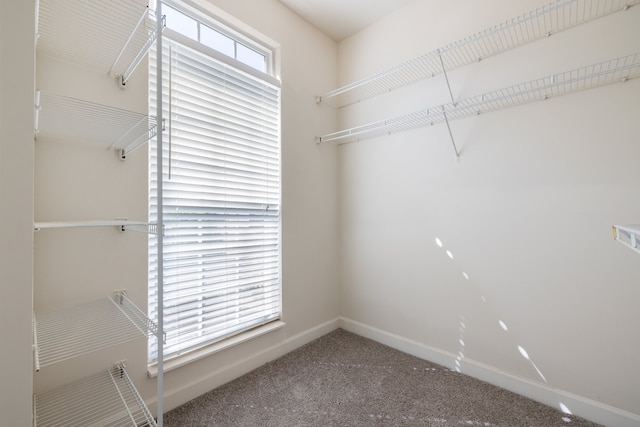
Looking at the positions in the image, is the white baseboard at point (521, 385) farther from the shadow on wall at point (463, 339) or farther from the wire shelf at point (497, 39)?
the wire shelf at point (497, 39)

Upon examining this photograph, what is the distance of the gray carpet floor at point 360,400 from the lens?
1.48 m

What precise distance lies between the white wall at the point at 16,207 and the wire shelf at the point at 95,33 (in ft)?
1.24

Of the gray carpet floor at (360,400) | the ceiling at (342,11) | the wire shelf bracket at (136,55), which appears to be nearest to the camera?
the wire shelf bracket at (136,55)

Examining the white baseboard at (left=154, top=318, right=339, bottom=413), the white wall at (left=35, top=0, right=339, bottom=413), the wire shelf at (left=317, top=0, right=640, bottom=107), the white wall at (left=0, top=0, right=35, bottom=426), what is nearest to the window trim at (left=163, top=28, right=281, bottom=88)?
the white wall at (left=35, top=0, right=339, bottom=413)

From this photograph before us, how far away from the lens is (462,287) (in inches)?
74.9

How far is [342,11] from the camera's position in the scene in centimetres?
221

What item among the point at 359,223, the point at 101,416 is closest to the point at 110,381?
the point at 101,416

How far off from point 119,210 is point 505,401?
2309 millimetres

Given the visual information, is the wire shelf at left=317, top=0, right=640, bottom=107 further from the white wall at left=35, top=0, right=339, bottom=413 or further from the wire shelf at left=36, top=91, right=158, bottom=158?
the wire shelf at left=36, top=91, right=158, bottom=158

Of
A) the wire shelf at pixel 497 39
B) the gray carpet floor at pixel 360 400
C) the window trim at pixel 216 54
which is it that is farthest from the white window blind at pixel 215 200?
the wire shelf at pixel 497 39

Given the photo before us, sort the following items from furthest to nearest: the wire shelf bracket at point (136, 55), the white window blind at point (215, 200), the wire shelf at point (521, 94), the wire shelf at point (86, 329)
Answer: the white window blind at point (215, 200) < the wire shelf at point (521, 94) < the wire shelf bracket at point (136, 55) < the wire shelf at point (86, 329)

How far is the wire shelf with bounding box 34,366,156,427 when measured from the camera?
3.80 feet

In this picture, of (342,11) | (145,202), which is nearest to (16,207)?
(145,202)

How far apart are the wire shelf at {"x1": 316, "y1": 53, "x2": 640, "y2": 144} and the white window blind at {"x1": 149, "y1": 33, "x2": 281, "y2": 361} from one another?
2.15 feet
